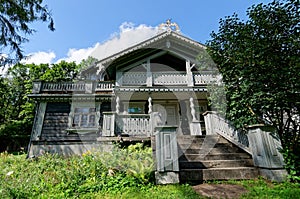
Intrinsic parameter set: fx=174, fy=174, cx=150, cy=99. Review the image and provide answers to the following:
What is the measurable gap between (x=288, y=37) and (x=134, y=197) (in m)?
5.10

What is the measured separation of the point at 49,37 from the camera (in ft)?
22.8

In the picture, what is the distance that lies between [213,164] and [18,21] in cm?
825

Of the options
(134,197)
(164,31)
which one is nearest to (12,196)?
(134,197)

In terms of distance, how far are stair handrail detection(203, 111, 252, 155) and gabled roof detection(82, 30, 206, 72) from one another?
4.70 meters

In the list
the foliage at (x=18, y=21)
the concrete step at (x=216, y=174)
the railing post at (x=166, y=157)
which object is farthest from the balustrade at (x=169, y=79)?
the concrete step at (x=216, y=174)

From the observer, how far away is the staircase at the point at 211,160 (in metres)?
3.90

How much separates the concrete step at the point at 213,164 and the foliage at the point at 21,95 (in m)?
18.9

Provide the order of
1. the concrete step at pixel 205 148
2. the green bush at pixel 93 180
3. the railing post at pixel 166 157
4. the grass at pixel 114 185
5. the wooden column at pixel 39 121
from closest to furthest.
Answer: the grass at pixel 114 185
the green bush at pixel 93 180
the railing post at pixel 166 157
the concrete step at pixel 205 148
the wooden column at pixel 39 121

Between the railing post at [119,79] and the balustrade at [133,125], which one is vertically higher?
the railing post at [119,79]

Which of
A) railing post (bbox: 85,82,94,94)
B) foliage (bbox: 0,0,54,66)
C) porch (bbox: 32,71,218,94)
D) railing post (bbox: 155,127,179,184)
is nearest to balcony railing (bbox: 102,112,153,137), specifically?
porch (bbox: 32,71,218,94)

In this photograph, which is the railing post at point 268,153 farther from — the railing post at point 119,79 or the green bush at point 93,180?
the railing post at point 119,79

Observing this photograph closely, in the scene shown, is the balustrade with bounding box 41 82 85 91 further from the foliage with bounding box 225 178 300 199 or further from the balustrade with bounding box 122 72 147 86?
the foliage with bounding box 225 178 300 199

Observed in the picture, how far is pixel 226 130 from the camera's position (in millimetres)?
6148

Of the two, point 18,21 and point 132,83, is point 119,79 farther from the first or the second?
point 18,21
